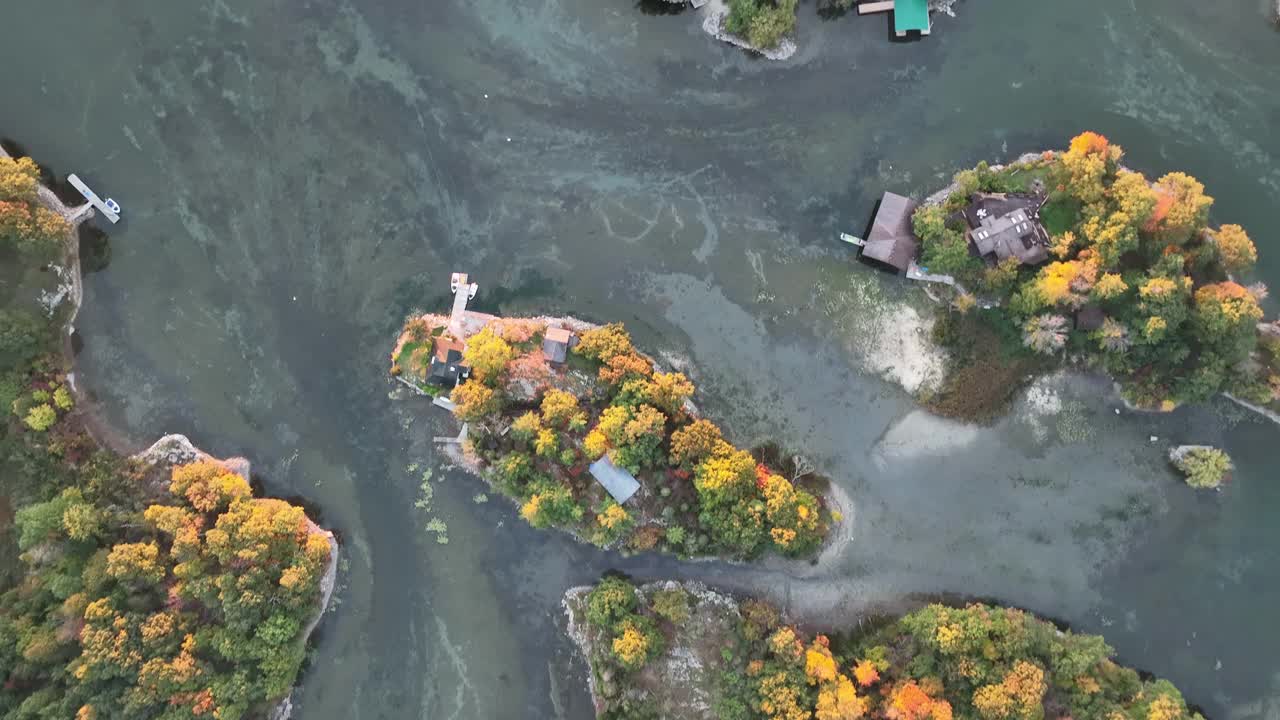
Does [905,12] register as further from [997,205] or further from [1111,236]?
[1111,236]

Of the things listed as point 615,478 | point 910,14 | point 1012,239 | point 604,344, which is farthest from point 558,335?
point 910,14

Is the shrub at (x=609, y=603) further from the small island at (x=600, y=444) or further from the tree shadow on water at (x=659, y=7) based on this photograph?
the tree shadow on water at (x=659, y=7)

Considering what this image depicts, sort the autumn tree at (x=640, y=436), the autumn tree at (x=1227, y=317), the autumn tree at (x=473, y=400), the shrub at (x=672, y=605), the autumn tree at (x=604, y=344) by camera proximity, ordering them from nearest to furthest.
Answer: the autumn tree at (x=1227, y=317) < the autumn tree at (x=640, y=436) < the autumn tree at (x=473, y=400) < the shrub at (x=672, y=605) < the autumn tree at (x=604, y=344)

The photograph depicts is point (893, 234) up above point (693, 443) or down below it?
above

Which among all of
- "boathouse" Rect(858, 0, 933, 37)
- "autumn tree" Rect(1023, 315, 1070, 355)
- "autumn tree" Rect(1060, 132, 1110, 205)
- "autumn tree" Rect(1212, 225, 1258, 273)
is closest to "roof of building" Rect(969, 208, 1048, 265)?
"autumn tree" Rect(1060, 132, 1110, 205)

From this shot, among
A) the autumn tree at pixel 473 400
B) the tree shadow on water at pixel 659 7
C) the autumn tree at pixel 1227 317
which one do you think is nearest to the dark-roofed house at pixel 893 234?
the autumn tree at pixel 1227 317

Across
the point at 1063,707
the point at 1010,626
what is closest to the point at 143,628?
the point at 1010,626
